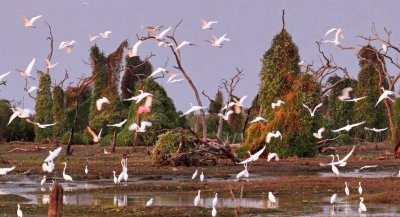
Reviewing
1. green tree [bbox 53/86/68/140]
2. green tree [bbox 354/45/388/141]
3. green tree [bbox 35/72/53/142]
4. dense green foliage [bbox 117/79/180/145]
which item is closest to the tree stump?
dense green foliage [bbox 117/79/180/145]

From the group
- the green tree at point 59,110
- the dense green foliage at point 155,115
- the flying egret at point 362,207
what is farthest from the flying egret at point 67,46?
the green tree at point 59,110

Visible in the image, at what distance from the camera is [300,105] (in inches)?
1716

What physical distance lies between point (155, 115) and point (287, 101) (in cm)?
1322

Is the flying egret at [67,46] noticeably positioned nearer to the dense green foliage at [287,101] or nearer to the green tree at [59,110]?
the dense green foliage at [287,101]

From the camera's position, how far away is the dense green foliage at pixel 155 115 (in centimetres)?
5466

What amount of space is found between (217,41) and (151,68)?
51.4 metres

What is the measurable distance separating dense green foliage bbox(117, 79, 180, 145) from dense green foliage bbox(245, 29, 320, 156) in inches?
406

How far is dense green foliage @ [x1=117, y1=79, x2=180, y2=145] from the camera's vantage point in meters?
54.7

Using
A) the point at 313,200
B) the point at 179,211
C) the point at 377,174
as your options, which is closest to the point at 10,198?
the point at 179,211

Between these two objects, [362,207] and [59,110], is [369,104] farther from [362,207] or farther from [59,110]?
[362,207]

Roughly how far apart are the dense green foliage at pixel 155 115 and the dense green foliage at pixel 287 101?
1031 centimetres

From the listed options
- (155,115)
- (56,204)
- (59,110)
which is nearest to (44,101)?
(59,110)

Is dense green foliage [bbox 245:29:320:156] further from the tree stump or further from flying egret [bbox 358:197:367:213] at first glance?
the tree stump

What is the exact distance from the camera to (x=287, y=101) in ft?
144
